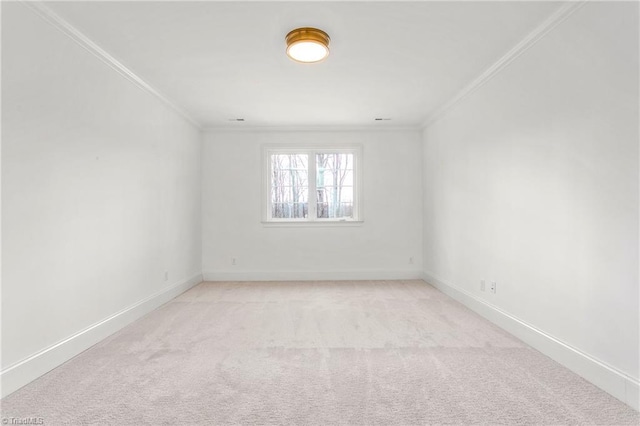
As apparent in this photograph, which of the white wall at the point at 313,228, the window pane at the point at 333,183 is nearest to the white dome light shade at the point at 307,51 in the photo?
the white wall at the point at 313,228

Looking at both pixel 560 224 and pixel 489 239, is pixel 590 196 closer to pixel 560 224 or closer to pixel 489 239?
pixel 560 224

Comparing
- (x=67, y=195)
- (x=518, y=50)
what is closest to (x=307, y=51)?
(x=518, y=50)

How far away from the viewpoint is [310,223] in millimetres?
5992

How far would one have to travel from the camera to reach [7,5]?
86.7 inches

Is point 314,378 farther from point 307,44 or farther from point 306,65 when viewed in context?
point 306,65

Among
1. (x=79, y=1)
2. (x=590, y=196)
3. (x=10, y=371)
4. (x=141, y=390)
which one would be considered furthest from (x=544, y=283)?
(x=79, y=1)

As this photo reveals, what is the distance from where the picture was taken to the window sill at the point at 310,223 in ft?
19.6

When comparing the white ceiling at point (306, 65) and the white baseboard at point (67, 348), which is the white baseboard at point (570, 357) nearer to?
the white ceiling at point (306, 65)

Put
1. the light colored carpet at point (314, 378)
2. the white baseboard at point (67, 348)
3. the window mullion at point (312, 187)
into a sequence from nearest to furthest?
the light colored carpet at point (314, 378), the white baseboard at point (67, 348), the window mullion at point (312, 187)

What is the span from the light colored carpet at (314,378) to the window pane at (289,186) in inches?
101

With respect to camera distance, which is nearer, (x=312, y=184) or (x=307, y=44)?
(x=307, y=44)

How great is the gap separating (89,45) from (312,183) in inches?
147

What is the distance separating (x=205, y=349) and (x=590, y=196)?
10.00ft

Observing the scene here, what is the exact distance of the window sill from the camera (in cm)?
597
